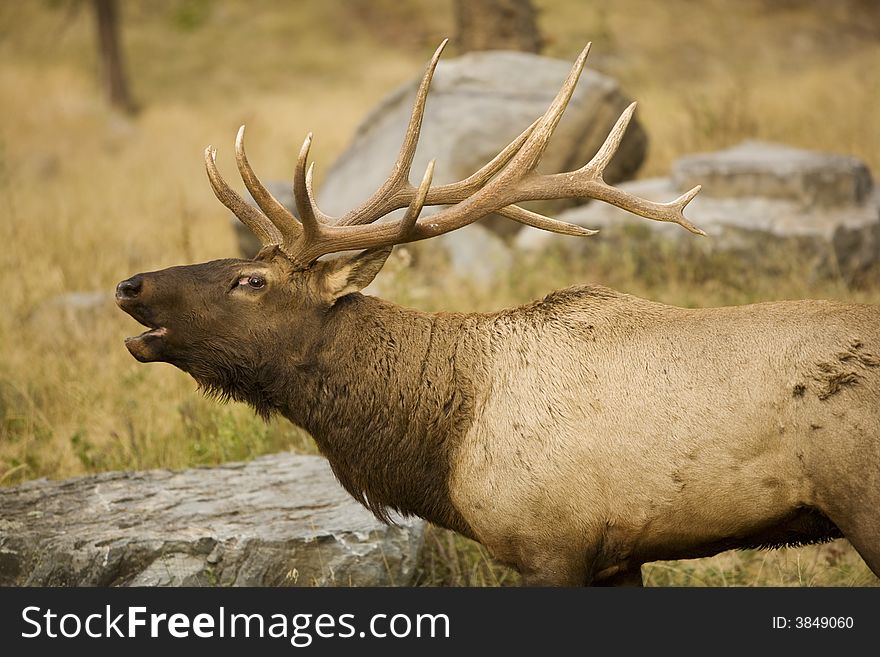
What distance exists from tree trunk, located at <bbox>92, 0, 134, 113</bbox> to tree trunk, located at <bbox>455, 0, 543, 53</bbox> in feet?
35.4

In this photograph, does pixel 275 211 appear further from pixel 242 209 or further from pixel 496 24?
pixel 496 24

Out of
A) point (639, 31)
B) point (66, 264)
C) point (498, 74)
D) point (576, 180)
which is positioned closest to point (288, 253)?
point (576, 180)

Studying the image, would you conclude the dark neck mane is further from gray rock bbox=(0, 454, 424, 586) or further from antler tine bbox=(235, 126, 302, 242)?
gray rock bbox=(0, 454, 424, 586)

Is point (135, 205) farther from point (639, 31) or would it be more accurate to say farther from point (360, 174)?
point (639, 31)

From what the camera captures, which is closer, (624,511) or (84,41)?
(624,511)

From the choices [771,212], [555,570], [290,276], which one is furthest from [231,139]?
[555,570]

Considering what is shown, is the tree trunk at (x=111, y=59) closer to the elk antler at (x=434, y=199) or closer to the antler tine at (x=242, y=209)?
the antler tine at (x=242, y=209)

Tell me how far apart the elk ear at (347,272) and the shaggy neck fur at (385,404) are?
0.09 metres

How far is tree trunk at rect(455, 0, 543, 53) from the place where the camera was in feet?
40.1

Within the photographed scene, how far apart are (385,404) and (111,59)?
62.1 feet

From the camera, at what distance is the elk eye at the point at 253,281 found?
427 centimetres

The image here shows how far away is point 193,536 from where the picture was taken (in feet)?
15.1

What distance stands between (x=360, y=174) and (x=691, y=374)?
22.3 ft

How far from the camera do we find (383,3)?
31.0 m
